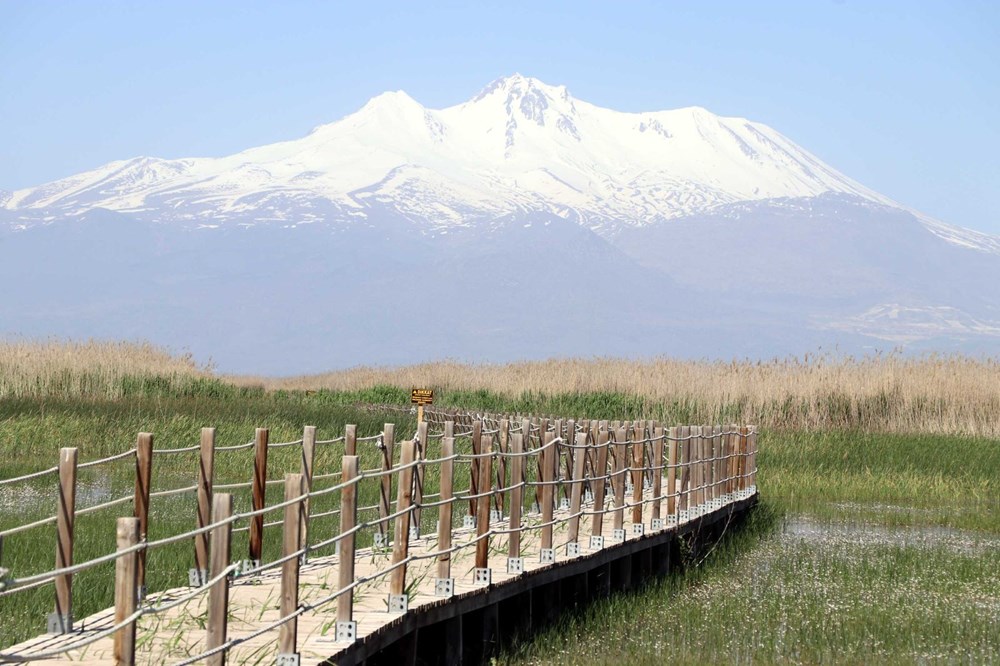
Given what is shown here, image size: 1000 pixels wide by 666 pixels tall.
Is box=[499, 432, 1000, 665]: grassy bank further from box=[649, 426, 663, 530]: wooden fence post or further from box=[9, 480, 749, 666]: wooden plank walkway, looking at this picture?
box=[9, 480, 749, 666]: wooden plank walkway

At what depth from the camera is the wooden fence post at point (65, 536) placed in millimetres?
9109

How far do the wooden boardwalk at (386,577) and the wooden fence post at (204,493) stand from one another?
250 mm

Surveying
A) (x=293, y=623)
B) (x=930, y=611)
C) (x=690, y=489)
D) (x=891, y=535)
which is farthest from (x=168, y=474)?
(x=293, y=623)

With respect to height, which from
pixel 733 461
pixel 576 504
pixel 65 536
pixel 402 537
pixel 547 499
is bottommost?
pixel 733 461

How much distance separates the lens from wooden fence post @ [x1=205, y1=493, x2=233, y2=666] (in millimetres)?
7676

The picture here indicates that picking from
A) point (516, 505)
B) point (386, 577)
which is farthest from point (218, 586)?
point (516, 505)

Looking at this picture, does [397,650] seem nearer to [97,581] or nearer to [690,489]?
[97,581]

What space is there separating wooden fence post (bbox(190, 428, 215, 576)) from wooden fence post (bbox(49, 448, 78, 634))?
1.36m

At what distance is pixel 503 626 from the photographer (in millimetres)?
13078

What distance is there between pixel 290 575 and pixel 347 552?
86cm

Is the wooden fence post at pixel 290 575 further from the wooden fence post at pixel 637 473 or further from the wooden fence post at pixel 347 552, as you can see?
the wooden fence post at pixel 637 473

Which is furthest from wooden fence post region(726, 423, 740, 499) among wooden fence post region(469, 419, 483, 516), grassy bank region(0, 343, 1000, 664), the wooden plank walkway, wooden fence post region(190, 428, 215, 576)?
wooden fence post region(190, 428, 215, 576)

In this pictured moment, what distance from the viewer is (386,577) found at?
11812 mm

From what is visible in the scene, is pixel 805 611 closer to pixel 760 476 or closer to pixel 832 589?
pixel 832 589
